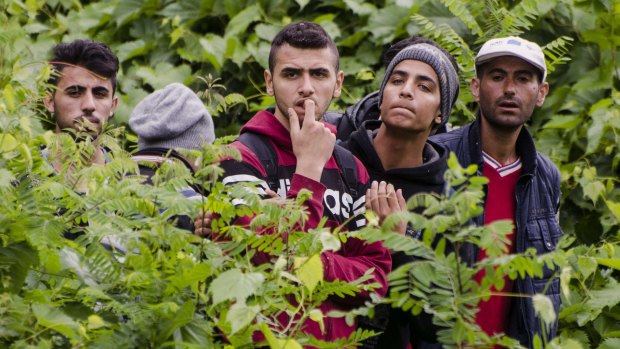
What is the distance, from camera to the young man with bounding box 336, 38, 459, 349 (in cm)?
432

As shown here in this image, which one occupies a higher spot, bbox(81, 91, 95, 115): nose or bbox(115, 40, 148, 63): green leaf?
bbox(81, 91, 95, 115): nose

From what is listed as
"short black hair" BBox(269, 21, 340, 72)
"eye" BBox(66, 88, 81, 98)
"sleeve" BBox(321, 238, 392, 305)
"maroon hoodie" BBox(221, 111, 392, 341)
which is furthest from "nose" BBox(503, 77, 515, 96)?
"eye" BBox(66, 88, 81, 98)

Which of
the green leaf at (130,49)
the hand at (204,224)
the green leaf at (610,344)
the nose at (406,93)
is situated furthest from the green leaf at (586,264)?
the green leaf at (130,49)

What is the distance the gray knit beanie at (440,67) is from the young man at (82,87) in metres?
1.37

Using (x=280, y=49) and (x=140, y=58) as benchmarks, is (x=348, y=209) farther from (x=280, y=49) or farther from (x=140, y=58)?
(x=140, y=58)

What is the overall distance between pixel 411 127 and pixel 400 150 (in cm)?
12

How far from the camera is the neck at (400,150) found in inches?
173

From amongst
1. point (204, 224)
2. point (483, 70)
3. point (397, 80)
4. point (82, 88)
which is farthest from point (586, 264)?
point (82, 88)

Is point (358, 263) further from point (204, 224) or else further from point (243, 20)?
point (243, 20)

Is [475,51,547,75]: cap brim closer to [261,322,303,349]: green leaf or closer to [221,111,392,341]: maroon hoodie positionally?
[221,111,392,341]: maroon hoodie

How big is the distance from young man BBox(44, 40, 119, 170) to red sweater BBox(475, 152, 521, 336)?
5.60 feet

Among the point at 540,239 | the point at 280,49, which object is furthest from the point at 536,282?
the point at 280,49

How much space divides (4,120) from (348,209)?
4.55ft

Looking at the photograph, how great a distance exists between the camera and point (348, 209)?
12.5 feet
